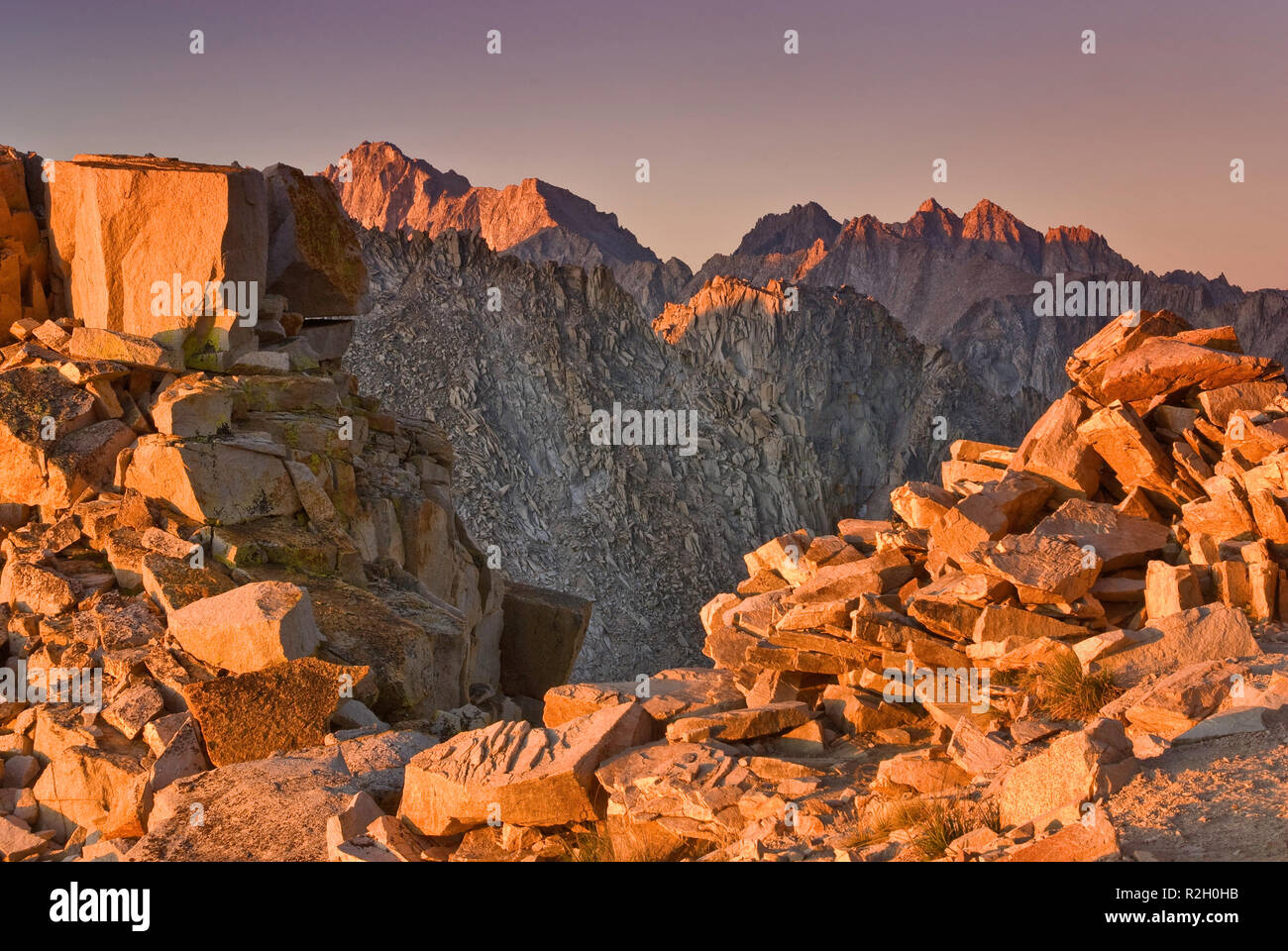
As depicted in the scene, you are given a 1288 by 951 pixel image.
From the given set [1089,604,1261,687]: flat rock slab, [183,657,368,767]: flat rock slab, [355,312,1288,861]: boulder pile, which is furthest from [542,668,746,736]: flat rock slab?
[1089,604,1261,687]: flat rock slab

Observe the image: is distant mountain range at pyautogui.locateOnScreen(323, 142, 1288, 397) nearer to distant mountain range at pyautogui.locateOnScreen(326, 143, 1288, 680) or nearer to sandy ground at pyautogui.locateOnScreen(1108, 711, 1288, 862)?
distant mountain range at pyautogui.locateOnScreen(326, 143, 1288, 680)

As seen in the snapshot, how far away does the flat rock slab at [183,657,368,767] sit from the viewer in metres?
8.89

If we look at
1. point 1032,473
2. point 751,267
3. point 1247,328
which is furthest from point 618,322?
point 751,267

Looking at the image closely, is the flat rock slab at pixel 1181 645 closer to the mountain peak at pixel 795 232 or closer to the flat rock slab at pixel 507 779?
the flat rock slab at pixel 507 779

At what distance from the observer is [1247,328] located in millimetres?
123125

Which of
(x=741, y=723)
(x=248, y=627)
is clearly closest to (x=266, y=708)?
(x=248, y=627)

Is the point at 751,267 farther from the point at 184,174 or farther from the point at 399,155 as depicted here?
the point at 184,174

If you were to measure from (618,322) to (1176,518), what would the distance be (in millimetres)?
57296

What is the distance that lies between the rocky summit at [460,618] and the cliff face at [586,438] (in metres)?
32.0

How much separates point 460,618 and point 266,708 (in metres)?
3.55

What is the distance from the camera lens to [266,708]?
29.5ft

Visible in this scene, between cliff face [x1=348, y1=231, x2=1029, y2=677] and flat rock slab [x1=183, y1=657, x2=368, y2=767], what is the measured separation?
3531 cm
